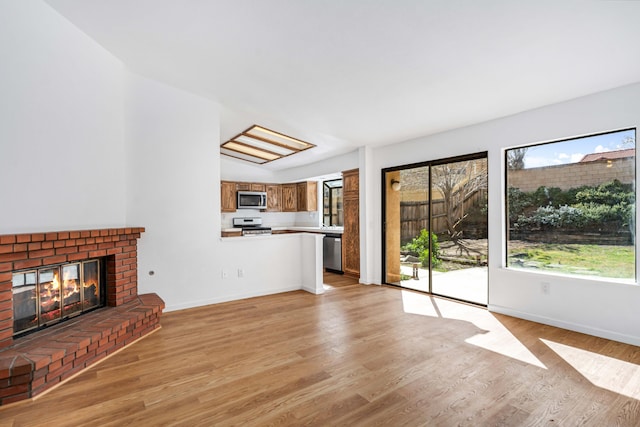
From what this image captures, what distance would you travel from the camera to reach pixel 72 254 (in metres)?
2.82

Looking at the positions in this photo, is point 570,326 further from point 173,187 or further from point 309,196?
point 309,196

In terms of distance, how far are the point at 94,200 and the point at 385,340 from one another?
331 centimetres

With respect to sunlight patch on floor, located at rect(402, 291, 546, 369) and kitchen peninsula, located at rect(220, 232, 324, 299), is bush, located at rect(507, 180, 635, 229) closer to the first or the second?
sunlight patch on floor, located at rect(402, 291, 546, 369)

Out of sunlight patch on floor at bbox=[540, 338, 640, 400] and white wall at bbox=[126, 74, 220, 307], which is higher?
white wall at bbox=[126, 74, 220, 307]

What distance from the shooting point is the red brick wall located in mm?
2299

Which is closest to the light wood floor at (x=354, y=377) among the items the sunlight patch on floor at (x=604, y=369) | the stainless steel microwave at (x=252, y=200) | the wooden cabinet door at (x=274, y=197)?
the sunlight patch on floor at (x=604, y=369)

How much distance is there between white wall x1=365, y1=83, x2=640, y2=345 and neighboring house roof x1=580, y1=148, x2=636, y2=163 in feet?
0.80

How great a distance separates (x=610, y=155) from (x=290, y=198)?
6.12 meters

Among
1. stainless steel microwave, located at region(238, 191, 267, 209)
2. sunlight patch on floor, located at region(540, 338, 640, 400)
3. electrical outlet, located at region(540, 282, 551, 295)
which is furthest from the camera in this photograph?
stainless steel microwave, located at region(238, 191, 267, 209)

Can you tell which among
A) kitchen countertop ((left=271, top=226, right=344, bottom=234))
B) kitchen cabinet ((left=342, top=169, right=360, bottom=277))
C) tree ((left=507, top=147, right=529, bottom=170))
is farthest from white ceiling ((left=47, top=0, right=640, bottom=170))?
kitchen countertop ((left=271, top=226, right=344, bottom=234))

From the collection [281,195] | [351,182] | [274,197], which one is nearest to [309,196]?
[281,195]

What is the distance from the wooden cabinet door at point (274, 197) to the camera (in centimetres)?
792

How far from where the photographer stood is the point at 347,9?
221 cm

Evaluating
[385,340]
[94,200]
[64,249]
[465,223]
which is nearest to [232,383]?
[385,340]
